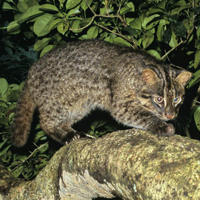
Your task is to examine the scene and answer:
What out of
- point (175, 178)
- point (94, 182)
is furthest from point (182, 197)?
point (94, 182)

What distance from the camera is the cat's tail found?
15.4 ft

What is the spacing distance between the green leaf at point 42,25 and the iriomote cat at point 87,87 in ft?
1.86

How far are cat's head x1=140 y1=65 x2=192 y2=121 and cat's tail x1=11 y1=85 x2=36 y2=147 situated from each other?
5.02 feet

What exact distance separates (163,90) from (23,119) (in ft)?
6.09

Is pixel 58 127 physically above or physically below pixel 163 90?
below

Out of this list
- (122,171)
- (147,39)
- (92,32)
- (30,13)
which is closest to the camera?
(122,171)

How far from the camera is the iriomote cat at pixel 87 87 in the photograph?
170 inches

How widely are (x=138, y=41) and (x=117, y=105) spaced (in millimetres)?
843

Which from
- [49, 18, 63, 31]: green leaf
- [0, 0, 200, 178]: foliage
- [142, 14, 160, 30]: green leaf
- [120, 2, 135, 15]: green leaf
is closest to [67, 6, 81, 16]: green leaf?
[0, 0, 200, 178]: foliage

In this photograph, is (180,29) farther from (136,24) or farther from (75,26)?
(75,26)

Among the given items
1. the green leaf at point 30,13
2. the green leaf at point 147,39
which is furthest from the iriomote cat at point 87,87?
the green leaf at point 30,13

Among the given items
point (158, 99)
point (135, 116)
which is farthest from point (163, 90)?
point (135, 116)

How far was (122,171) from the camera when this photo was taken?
253 cm

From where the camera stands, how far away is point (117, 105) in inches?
175
